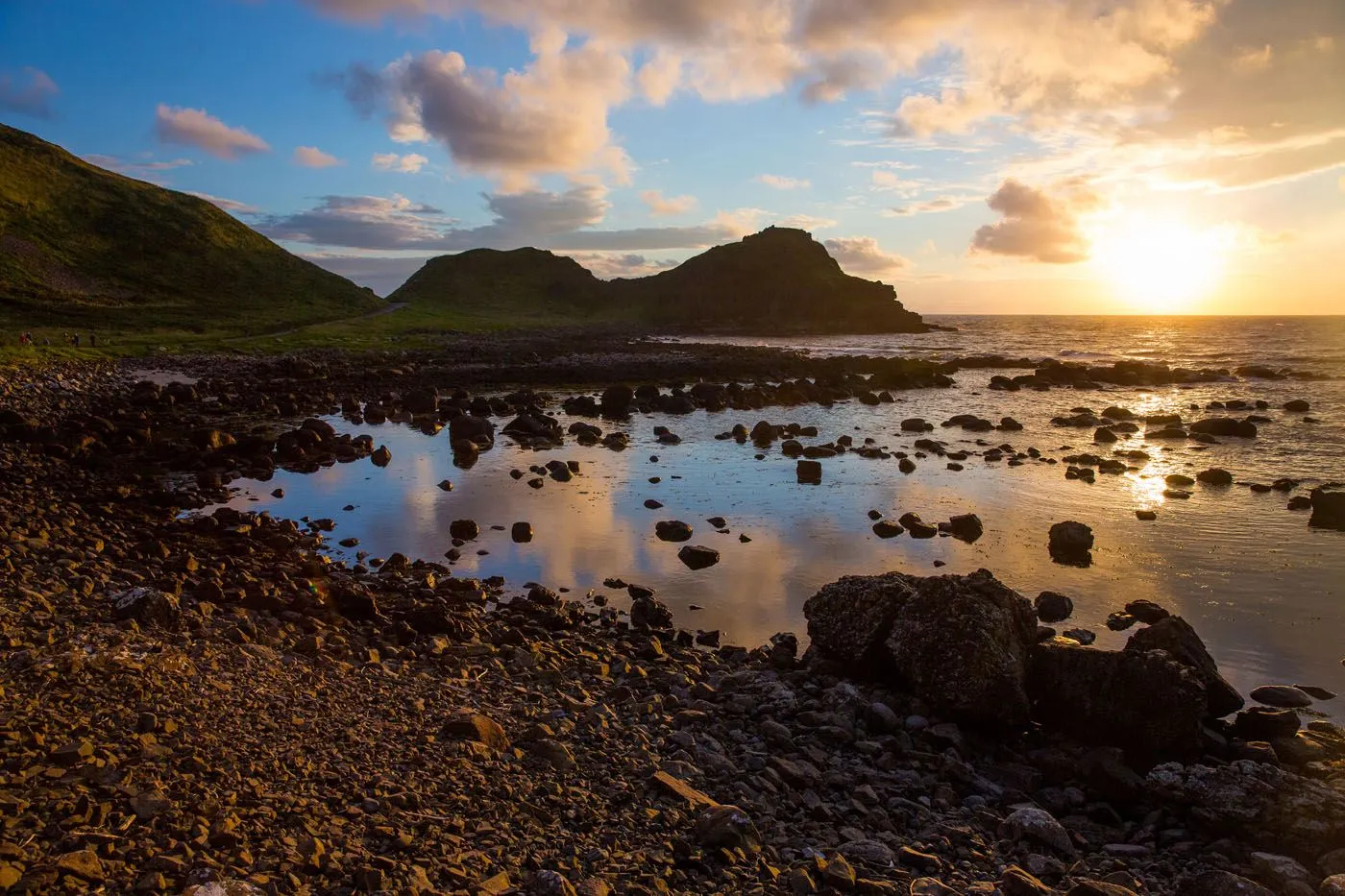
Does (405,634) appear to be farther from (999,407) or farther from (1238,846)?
(999,407)

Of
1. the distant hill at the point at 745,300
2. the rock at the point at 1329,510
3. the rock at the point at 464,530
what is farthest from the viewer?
the distant hill at the point at 745,300

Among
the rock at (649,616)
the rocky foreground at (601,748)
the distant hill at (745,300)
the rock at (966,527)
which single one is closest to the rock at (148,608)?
the rocky foreground at (601,748)

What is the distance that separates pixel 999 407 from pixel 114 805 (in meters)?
49.5

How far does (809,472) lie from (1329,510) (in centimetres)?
1387

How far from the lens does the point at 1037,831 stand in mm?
7652

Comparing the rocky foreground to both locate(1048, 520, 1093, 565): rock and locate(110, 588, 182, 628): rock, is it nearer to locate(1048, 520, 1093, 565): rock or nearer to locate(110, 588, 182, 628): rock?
locate(110, 588, 182, 628): rock

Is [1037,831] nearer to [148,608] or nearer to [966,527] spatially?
[148,608]

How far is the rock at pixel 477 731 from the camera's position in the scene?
820 centimetres

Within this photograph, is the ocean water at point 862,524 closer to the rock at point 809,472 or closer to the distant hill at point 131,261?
the rock at point 809,472

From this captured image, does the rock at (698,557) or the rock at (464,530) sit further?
the rock at (464,530)

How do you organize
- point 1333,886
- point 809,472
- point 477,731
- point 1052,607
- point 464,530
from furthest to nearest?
point 809,472, point 464,530, point 1052,607, point 477,731, point 1333,886

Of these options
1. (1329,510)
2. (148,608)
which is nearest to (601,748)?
(148,608)

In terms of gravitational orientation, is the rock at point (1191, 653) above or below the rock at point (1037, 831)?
above

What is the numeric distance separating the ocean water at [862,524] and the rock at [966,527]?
38 cm
